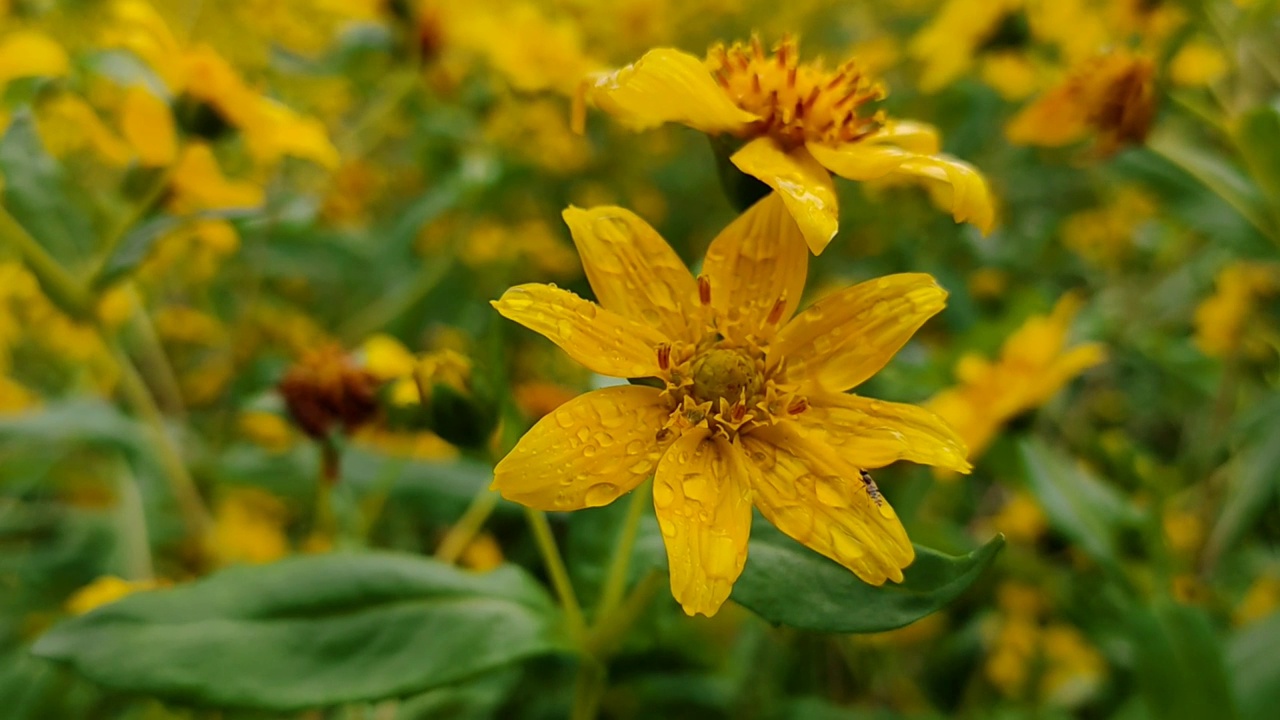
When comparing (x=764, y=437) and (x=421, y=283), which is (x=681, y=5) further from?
(x=764, y=437)

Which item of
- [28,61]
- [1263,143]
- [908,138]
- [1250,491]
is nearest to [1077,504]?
[1250,491]

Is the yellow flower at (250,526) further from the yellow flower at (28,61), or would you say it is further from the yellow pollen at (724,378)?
the yellow pollen at (724,378)

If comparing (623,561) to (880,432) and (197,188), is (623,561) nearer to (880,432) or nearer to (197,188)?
(880,432)

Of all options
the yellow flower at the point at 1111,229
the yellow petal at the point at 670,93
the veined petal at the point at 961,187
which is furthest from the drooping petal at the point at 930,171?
the yellow flower at the point at 1111,229

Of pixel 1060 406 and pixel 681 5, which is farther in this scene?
pixel 681 5

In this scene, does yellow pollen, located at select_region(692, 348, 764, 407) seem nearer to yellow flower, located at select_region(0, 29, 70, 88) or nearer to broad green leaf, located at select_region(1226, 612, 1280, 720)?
broad green leaf, located at select_region(1226, 612, 1280, 720)

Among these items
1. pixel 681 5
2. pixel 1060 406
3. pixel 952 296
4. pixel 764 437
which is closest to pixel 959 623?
pixel 1060 406

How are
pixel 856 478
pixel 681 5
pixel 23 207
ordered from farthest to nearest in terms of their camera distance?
1. pixel 681 5
2. pixel 23 207
3. pixel 856 478
